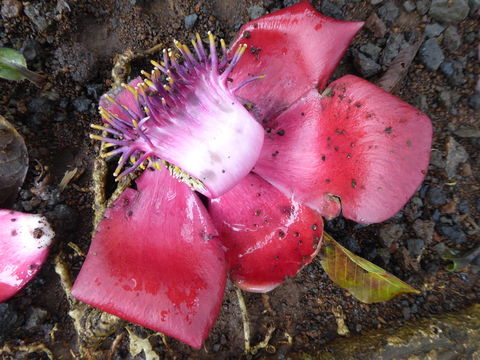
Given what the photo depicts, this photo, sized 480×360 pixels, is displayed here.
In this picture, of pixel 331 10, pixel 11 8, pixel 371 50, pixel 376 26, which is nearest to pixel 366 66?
pixel 371 50

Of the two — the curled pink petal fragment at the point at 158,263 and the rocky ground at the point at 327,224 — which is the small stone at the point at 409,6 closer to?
the rocky ground at the point at 327,224

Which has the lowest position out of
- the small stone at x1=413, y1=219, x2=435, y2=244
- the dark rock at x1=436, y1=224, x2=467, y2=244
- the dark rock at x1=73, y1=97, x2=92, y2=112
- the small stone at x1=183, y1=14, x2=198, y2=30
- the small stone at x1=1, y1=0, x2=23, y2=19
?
the dark rock at x1=436, y1=224, x2=467, y2=244

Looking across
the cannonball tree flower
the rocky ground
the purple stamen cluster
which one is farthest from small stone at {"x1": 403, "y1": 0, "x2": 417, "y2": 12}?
the purple stamen cluster

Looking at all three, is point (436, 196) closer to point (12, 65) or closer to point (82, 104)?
point (82, 104)

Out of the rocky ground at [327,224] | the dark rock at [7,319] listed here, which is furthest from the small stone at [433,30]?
the dark rock at [7,319]

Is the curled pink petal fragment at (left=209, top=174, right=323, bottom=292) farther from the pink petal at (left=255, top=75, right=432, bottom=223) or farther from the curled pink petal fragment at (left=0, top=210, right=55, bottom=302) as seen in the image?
the curled pink petal fragment at (left=0, top=210, right=55, bottom=302)

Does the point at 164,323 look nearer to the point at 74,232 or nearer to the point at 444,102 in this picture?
the point at 74,232

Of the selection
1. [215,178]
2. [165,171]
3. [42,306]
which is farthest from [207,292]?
[42,306]
